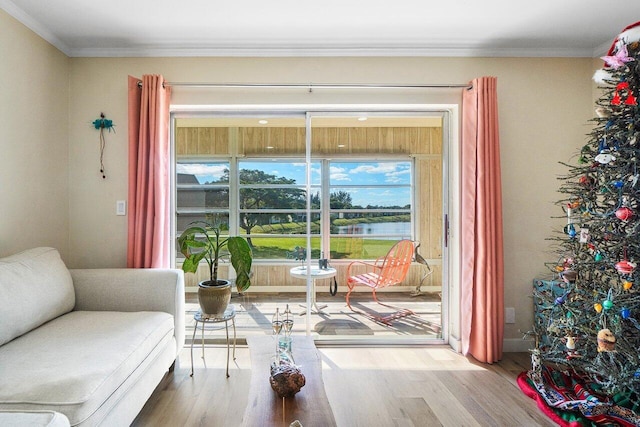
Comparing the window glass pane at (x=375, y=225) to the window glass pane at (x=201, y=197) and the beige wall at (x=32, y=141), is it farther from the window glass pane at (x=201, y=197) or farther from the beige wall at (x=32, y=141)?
the beige wall at (x=32, y=141)

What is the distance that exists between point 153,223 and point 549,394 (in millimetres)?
3185

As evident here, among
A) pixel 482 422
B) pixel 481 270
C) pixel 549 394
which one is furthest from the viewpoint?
pixel 481 270

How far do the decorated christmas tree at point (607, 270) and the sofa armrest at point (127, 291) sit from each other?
2660 mm

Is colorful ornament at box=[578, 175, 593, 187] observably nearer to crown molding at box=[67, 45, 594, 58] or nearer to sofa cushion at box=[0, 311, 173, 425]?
crown molding at box=[67, 45, 594, 58]

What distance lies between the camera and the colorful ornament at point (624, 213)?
206 cm

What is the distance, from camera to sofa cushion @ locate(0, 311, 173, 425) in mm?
1515

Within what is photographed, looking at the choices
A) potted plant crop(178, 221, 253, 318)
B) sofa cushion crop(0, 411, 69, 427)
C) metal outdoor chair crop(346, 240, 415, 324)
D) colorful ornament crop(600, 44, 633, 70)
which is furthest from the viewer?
metal outdoor chair crop(346, 240, 415, 324)

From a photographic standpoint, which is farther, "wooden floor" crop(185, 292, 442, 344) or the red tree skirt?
"wooden floor" crop(185, 292, 442, 344)

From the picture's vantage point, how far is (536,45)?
3227 millimetres

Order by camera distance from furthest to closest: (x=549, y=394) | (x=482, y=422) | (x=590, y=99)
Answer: (x=590, y=99), (x=549, y=394), (x=482, y=422)

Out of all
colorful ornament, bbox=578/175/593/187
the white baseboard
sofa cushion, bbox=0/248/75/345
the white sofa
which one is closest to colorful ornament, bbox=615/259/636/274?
colorful ornament, bbox=578/175/593/187

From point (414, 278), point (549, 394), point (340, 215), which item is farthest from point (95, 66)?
point (549, 394)

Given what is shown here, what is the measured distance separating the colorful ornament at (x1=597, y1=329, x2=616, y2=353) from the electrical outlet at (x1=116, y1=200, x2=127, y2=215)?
358cm

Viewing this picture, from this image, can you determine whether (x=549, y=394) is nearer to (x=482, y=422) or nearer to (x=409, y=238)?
(x=482, y=422)
